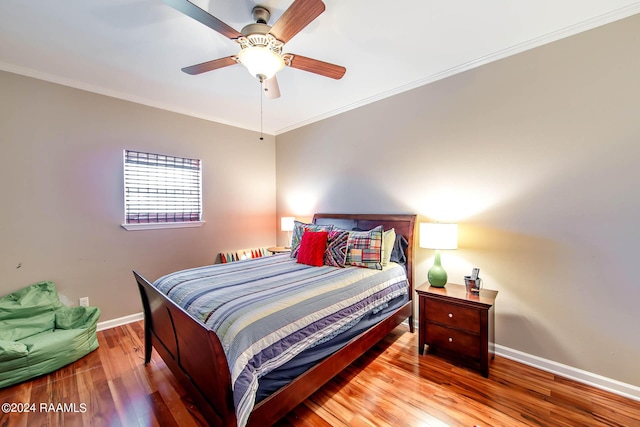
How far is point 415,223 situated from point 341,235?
0.83 m

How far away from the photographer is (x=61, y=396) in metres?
1.85

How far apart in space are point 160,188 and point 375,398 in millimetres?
3334

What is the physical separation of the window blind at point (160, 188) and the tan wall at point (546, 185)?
2.80 metres

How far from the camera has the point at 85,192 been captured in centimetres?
282

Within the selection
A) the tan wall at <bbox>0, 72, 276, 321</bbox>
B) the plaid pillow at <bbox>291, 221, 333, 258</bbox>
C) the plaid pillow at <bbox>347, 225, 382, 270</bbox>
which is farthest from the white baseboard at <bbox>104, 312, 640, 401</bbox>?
the tan wall at <bbox>0, 72, 276, 321</bbox>

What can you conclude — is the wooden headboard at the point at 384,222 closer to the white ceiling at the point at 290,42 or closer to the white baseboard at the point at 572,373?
the white baseboard at the point at 572,373

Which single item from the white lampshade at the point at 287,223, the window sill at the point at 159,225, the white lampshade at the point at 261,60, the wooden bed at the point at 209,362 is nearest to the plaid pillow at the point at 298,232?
the white lampshade at the point at 287,223

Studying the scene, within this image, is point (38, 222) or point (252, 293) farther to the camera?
point (38, 222)

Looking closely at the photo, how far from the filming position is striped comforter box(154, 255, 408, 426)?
1.32 metres

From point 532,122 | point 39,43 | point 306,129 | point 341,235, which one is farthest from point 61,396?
point 532,122

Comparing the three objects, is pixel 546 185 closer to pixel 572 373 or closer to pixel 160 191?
pixel 572 373

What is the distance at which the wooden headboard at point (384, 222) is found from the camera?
2.81 m

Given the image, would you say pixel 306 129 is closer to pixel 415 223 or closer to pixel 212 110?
pixel 212 110

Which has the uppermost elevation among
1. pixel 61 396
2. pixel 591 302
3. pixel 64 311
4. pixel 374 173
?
pixel 374 173
